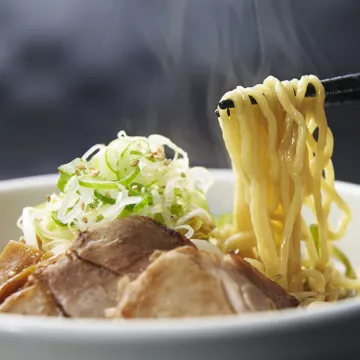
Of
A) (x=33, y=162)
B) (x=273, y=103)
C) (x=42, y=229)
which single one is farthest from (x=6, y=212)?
(x=33, y=162)

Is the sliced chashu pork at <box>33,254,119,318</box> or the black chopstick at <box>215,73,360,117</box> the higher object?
the black chopstick at <box>215,73,360,117</box>

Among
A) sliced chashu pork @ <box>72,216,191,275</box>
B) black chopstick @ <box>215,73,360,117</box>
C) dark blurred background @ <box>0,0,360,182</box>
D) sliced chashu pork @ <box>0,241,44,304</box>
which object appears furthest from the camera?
dark blurred background @ <box>0,0,360,182</box>

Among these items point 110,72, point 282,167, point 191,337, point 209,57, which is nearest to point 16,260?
point 282,167

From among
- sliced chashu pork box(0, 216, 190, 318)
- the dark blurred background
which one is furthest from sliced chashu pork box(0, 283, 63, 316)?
the dark blurred background

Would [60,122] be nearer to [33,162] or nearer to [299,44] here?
[33,162]

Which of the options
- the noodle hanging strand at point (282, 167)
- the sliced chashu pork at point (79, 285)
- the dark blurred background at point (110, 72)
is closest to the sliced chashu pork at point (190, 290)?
the sliced chashu pork at point (79, 285)

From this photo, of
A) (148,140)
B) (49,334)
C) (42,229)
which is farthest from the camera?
(148,140)

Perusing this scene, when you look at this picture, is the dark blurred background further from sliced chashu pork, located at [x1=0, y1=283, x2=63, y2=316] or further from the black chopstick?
sliced chashu pork, located at [x1=0, y1=283, x2=63, y2=316]
